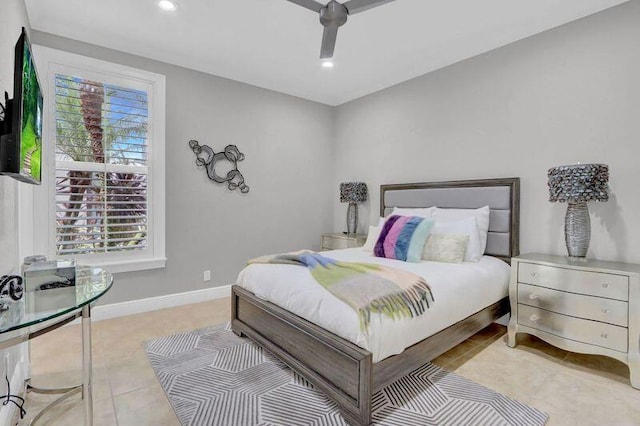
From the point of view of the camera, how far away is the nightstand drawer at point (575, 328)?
2021mm

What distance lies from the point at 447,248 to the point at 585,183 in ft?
3.45

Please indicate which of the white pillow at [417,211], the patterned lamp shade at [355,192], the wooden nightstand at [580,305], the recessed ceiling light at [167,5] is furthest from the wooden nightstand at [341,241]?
the recessed ceiling light at [167,5]

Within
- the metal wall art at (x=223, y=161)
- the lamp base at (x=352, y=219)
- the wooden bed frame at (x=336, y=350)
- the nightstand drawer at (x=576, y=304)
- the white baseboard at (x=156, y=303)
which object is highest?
the metal wall art at (x=223, y=161)

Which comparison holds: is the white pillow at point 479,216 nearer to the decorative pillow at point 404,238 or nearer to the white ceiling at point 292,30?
the decorative pillow at point 404,238

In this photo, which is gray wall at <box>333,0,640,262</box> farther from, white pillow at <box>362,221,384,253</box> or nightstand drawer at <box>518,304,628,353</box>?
white pillow at <box>362,221,384,253</box>

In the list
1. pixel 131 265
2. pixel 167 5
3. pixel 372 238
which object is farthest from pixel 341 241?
pixel 167 5

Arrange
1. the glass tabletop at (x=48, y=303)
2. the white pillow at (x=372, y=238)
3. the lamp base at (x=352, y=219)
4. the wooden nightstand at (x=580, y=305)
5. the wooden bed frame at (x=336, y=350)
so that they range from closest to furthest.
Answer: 1. the glass tabletop at (x=48, y=303)
2. the wooden bed frame at (x=336, y=350)
3. the wooden nightstand at (x=580, y=305)
4. the white pillow at (x=372, y=238)
5. the lamp base at (x=352, y=219)

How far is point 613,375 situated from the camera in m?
2.15

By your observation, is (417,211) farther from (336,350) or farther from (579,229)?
(336,350)

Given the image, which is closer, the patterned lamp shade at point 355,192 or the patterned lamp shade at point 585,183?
the patterned lamp shade at point 585,183

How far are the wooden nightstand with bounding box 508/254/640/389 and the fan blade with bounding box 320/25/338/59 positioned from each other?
2.24 metres

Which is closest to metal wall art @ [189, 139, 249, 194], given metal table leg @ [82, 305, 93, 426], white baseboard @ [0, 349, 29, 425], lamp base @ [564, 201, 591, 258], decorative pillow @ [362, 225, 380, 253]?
decorative pillow @ [362, 225, 380, 253]

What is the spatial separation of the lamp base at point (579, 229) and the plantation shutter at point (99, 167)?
3820 mm

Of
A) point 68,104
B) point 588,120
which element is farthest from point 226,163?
point 588,120
